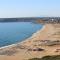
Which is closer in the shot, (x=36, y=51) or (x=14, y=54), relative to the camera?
(x=14, y=54)

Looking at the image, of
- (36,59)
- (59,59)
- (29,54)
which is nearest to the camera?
(59,59)

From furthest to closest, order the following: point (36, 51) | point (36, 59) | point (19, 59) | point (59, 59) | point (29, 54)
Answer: point (36, 51) → point (29, 54) → point (19, 59) → point (36, 59) → point (59, 59)

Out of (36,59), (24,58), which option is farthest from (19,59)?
(36,59)

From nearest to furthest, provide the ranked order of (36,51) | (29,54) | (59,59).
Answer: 1. (59,59)
2. (29,54)
3. (36,51)

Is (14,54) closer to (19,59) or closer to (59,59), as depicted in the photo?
(19,59)

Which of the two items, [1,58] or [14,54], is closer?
[1,58]

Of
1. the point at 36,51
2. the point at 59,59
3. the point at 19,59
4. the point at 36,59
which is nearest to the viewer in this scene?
the point at 59,59

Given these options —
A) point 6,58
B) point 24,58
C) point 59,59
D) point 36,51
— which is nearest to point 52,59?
point 59,59

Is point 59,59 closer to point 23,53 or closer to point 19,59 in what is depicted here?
point 19,59

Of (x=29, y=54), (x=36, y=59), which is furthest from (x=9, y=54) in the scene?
(x=36, y=59)
